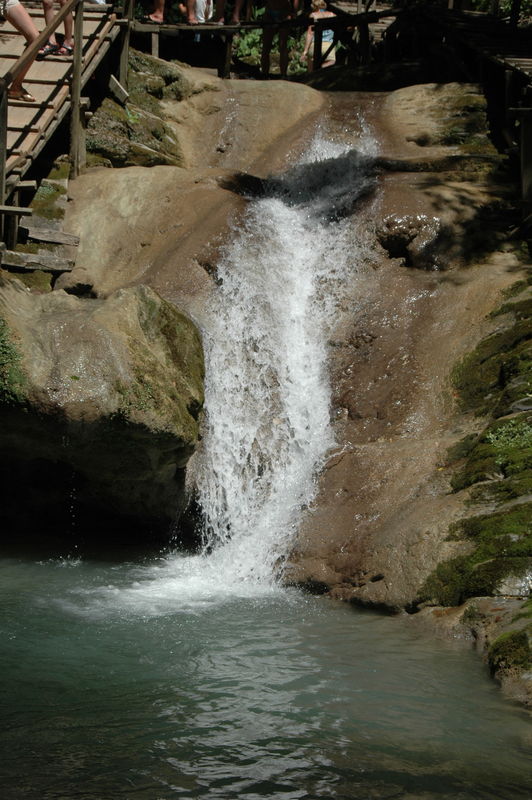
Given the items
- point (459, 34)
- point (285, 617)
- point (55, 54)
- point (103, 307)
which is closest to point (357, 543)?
point (285, 617)

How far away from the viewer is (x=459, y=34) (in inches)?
672

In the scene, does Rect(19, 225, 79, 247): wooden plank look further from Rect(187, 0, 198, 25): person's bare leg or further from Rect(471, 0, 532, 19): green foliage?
Rect(471, 0, 532, 19): green foliage

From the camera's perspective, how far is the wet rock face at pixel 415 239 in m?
11.3

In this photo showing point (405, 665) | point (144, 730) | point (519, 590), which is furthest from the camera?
point (519, 590)

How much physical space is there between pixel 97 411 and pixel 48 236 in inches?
174

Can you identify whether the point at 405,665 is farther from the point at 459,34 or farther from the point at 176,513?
the point at 459,34

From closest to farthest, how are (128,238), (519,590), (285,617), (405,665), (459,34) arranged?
(405,665) → (519,590) → (285,617) → (128,238) → (459,34)

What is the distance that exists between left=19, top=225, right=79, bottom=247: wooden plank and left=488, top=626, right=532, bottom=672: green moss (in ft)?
25.4

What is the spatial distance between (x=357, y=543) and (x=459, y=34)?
40.7ft

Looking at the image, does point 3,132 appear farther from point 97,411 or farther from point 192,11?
point 192,11

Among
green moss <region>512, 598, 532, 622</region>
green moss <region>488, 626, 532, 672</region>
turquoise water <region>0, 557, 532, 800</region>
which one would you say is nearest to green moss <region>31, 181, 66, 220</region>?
turquoise water <region>0, 557, 532, 800</region>

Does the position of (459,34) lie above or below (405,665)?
above

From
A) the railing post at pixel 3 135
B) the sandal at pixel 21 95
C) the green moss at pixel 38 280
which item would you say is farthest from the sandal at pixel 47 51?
the green moss at pixel 38 280

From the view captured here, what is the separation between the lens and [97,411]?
797cm
